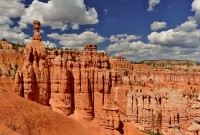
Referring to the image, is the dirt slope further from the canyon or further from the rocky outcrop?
the rocky outcrop

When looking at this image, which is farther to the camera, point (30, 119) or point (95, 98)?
point (95, 98)

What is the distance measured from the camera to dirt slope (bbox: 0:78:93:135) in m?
32.2

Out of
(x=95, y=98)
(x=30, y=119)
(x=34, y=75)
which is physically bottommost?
(x=30, y=119)

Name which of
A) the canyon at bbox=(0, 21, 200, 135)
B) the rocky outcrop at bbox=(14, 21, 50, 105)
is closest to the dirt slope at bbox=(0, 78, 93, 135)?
the canyon at bbox=(0, 21, 200, 135)

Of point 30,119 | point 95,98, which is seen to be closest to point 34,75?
point 95,98

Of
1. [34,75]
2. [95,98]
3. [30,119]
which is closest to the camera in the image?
[30,119]

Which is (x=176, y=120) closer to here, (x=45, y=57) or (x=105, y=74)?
(x=105, y=74)

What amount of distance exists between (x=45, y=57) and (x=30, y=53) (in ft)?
8.05

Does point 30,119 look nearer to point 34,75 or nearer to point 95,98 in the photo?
point 34,75

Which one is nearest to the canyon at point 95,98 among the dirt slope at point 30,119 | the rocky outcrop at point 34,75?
the rocky outcrop at point 34,75

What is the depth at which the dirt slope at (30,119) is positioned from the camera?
32250mm

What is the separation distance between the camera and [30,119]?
35.2m

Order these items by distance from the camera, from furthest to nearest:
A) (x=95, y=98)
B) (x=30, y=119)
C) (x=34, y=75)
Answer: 1. (x=95, y=98)
2. (x=34, y=75)
3. (x=30, y=119)

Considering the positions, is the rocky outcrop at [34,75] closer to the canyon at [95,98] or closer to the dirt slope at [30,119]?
the canyon at [95,98]
